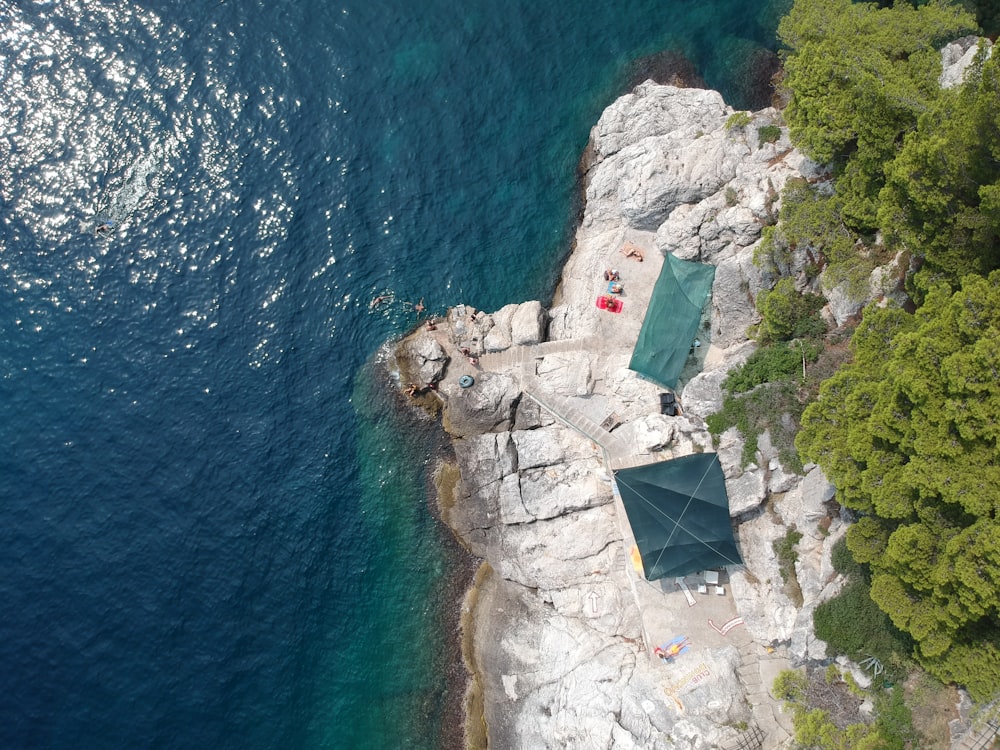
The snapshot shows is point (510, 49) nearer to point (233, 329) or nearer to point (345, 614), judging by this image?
point (233, 329)

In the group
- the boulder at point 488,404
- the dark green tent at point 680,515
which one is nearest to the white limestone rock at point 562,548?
the dark green tent at point 680,515

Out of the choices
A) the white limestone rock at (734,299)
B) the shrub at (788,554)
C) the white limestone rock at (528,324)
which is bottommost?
the shrub at (788,554)

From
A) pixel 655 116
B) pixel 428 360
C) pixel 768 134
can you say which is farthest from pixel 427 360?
pixel 768 134

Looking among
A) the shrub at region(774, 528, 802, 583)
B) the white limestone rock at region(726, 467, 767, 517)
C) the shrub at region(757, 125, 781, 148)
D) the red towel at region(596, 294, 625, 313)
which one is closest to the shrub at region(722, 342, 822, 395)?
the white limestone rock at region(726, 467, 767, 517)

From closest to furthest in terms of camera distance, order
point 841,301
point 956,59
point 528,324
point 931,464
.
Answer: point 931,464 < point 956,59 < point 841,301 < point 528,324

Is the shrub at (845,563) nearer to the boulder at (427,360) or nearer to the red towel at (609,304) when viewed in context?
the red towel at (609,304)

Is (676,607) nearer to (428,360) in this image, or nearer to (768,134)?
(428,360)
